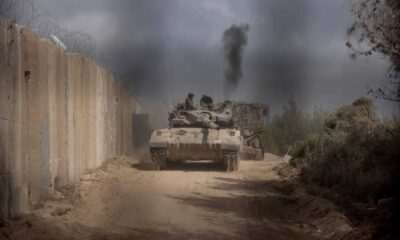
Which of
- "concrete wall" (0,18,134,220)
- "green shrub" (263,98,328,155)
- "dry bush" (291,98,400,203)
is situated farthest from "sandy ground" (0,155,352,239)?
"green shrub" (263,98,328,155)

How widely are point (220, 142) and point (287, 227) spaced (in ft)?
25.1

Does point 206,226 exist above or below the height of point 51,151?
below

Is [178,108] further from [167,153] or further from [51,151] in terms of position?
[51,151]

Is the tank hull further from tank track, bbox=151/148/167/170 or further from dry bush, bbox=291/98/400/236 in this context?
dry bush, bbox=291/98/400/236

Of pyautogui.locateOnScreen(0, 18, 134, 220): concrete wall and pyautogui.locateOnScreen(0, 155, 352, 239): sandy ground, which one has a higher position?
pyautogui.locateOnScreen(0, 18, 134, 220): concrete wall

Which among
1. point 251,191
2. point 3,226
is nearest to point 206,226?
point 3,226

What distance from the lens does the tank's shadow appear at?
59.9 ft

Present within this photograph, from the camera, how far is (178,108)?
2089cm

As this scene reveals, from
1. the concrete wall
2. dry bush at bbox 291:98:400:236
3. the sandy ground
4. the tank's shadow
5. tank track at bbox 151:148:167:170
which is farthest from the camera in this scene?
the tank's shadow

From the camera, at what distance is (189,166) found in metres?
19.5

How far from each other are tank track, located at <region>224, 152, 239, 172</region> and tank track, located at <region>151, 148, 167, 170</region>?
175cm

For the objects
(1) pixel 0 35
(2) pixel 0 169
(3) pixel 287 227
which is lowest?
(3) pixel 287 227

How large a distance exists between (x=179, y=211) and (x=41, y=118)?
2.87 meters

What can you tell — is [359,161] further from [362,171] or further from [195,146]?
[195,146]
